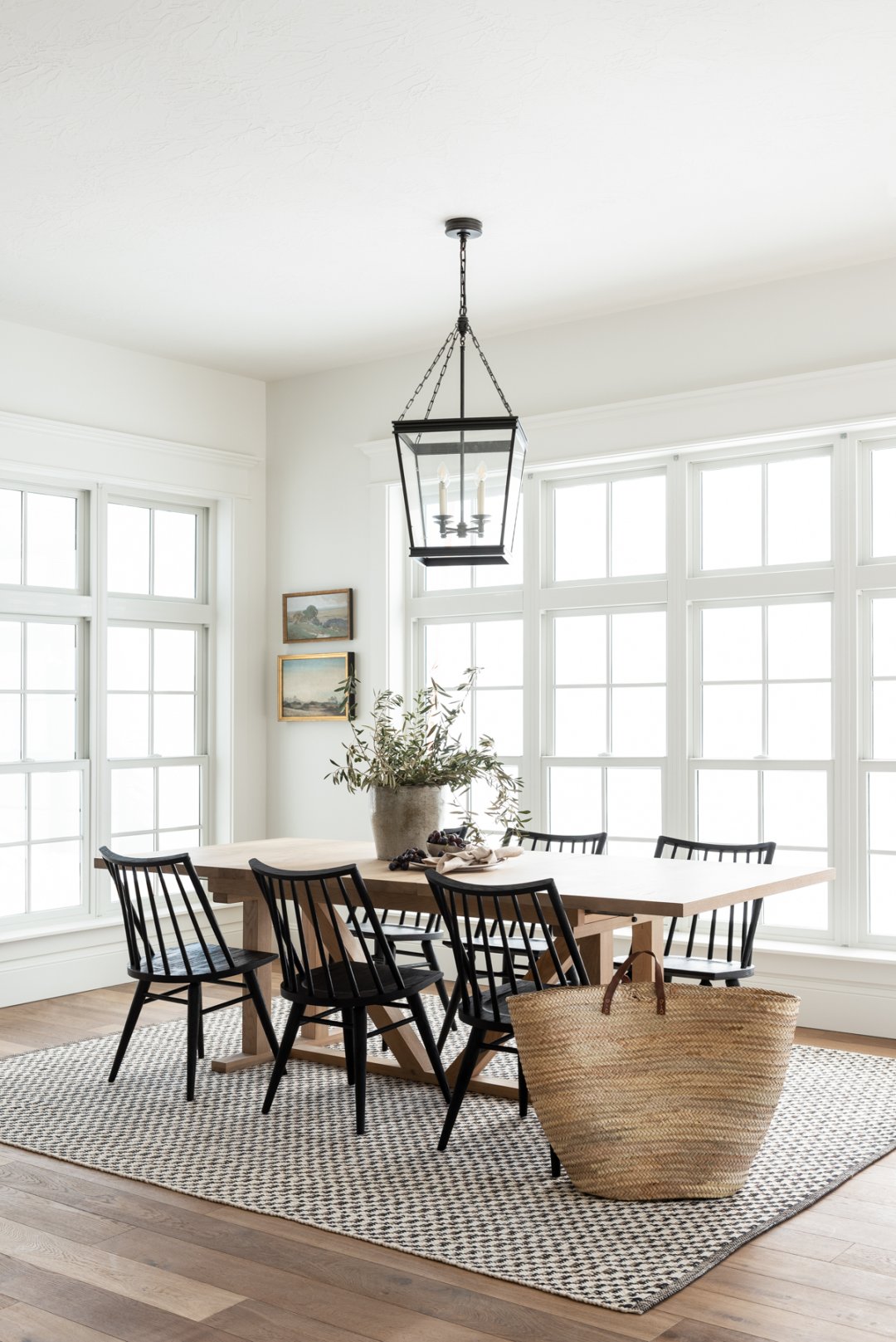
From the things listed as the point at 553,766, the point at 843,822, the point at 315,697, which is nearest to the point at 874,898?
the point at 843,822

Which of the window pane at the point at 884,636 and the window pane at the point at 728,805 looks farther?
the window pane at the point at 728,805

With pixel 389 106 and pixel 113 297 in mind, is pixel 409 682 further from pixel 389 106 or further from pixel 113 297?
pixel 389 106

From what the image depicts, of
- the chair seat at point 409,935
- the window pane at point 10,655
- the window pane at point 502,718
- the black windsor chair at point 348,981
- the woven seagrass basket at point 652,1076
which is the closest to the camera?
the woven seagrass basket at point 652,1076

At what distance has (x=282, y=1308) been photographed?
2.65 m

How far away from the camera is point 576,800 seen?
19.4 feet

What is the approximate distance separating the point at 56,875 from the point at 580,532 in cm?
292

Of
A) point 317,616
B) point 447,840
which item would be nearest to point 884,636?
point 447,840

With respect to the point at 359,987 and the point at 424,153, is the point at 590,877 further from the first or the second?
the point at 424,153

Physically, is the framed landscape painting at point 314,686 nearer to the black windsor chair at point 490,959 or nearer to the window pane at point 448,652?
the window pane at point 448,652

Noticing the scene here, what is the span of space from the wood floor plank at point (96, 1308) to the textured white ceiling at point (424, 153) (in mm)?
3026

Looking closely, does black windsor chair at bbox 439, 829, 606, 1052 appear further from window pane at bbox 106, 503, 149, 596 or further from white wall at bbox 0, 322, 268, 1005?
window pane at bbox 106, 503, 149, 596

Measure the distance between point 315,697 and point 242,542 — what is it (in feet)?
3.02

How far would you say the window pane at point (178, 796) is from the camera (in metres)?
6.49

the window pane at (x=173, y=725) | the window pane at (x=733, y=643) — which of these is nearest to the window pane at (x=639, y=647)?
the window pane at (x=733, y=643)
